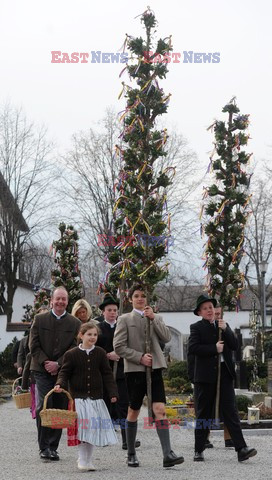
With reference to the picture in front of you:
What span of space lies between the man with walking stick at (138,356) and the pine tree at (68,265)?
13.6 m

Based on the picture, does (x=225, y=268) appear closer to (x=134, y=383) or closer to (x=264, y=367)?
(x=134, y=383)

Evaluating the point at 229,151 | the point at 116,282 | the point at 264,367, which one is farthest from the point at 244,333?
the point at 229,151

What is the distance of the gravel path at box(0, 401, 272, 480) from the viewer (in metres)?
8.62

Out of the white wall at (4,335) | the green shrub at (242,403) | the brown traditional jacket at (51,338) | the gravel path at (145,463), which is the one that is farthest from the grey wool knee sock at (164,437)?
the white wall at (4,335)

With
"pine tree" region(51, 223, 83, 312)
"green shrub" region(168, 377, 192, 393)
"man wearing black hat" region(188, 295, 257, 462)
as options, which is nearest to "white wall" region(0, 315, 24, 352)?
"green shrub" region(168, 377, 192, 393)

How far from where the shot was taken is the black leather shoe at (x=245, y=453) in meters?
9.36

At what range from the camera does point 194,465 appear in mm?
9344

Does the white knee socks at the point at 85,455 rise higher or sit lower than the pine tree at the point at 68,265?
lower

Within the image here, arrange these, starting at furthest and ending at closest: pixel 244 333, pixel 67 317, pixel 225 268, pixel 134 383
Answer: pixel 244 333 → pixel 225 268 → pixel 67 317 → pixel 134 383

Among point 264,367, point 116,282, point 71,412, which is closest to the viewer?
point 71,412

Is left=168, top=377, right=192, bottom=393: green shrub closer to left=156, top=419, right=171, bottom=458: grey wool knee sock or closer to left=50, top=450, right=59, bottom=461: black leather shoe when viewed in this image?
left=50, top=450, right=59, bottom=461: black leather shoe

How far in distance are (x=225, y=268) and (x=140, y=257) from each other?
1.43 meters

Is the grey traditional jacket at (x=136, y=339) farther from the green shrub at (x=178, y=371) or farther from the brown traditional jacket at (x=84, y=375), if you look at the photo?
the green shrub at (x=178, y=371)

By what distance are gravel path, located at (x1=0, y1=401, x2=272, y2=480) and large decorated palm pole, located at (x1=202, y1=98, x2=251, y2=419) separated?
1892 millimetres
